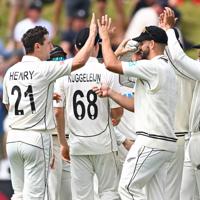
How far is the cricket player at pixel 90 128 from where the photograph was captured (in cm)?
1268

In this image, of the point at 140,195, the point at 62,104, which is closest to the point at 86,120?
the point at 62,104

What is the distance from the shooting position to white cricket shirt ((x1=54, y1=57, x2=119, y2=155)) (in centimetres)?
1266

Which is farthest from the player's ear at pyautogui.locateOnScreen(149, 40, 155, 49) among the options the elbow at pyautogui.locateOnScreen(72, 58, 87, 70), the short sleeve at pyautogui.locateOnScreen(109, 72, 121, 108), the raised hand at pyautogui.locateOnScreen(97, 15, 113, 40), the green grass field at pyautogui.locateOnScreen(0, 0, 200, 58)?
the green grass field at pyautogui.locateOnScreen(0, 0, 200, 58)

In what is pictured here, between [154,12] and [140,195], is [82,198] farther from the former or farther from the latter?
[154,12]

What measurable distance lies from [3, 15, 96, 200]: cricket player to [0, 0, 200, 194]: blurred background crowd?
565 cm

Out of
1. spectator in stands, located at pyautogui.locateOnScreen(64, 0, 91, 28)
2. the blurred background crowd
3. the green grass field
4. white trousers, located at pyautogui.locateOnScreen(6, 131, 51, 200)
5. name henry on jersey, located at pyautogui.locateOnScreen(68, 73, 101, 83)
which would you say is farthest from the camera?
the green grass field

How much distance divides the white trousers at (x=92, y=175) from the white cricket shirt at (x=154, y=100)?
1.04 metres

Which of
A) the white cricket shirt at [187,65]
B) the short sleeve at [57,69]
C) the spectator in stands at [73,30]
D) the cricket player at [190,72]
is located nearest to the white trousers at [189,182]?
the cricket player at [190,72]

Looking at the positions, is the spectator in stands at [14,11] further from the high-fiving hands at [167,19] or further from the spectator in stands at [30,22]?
the high-fiving hands at [167,19]

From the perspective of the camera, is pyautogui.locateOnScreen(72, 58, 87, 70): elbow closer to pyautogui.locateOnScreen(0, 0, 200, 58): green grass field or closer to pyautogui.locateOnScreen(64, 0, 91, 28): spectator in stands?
pyautogui.locateOnScreen(64, 0, 91, 28): spectator in stands

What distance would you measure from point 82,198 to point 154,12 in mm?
7203

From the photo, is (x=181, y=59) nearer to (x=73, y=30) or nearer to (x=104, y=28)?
(x=104, y=28)

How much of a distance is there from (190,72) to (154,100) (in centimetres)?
76

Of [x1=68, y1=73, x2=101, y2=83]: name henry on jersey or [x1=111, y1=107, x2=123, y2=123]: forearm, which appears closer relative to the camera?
[x1=68, y1=73, x2=101, y2=83]: name henry on jersey
